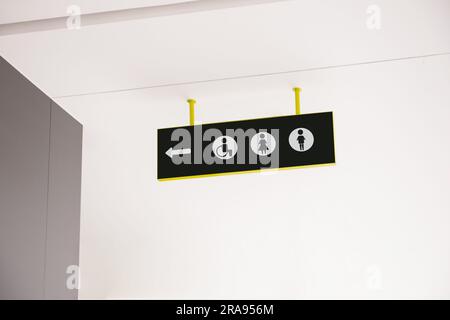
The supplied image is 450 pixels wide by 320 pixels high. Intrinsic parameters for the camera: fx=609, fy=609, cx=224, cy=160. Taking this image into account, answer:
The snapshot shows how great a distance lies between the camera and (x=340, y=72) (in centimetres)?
283

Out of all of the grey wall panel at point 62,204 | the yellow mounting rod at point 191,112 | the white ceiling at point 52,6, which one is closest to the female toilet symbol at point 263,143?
the yellow mounting rod at point 191,112

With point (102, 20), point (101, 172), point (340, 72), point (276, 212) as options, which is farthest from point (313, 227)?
point (102, 20)

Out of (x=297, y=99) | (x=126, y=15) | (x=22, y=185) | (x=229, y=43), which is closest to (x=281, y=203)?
(x=297, y=99)

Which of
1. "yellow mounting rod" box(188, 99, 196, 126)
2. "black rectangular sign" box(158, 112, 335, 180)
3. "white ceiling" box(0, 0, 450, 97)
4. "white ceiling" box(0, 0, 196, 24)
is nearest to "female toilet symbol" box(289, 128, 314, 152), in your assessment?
"black rectangular sign" box(158, 112, 335, 180)

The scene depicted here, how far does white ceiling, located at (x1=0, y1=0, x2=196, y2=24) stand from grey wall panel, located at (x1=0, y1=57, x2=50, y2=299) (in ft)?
0.92

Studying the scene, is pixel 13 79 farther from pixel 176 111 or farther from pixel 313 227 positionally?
pixel 313 227

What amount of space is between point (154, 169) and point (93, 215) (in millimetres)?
441

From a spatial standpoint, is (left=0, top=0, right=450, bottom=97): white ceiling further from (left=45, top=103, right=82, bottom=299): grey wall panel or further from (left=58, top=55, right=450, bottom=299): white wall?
(left=45, top=103, right=82, bottom=299): grey wall panel

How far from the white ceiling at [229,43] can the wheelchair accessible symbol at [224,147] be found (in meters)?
0.33

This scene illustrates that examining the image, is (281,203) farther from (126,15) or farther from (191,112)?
(126,15)

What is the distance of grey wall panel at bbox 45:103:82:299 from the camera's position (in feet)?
8.26

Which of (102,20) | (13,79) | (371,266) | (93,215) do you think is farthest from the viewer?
(93,215)

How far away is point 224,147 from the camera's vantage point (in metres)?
2.76

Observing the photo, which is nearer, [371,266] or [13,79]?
[13,79]
